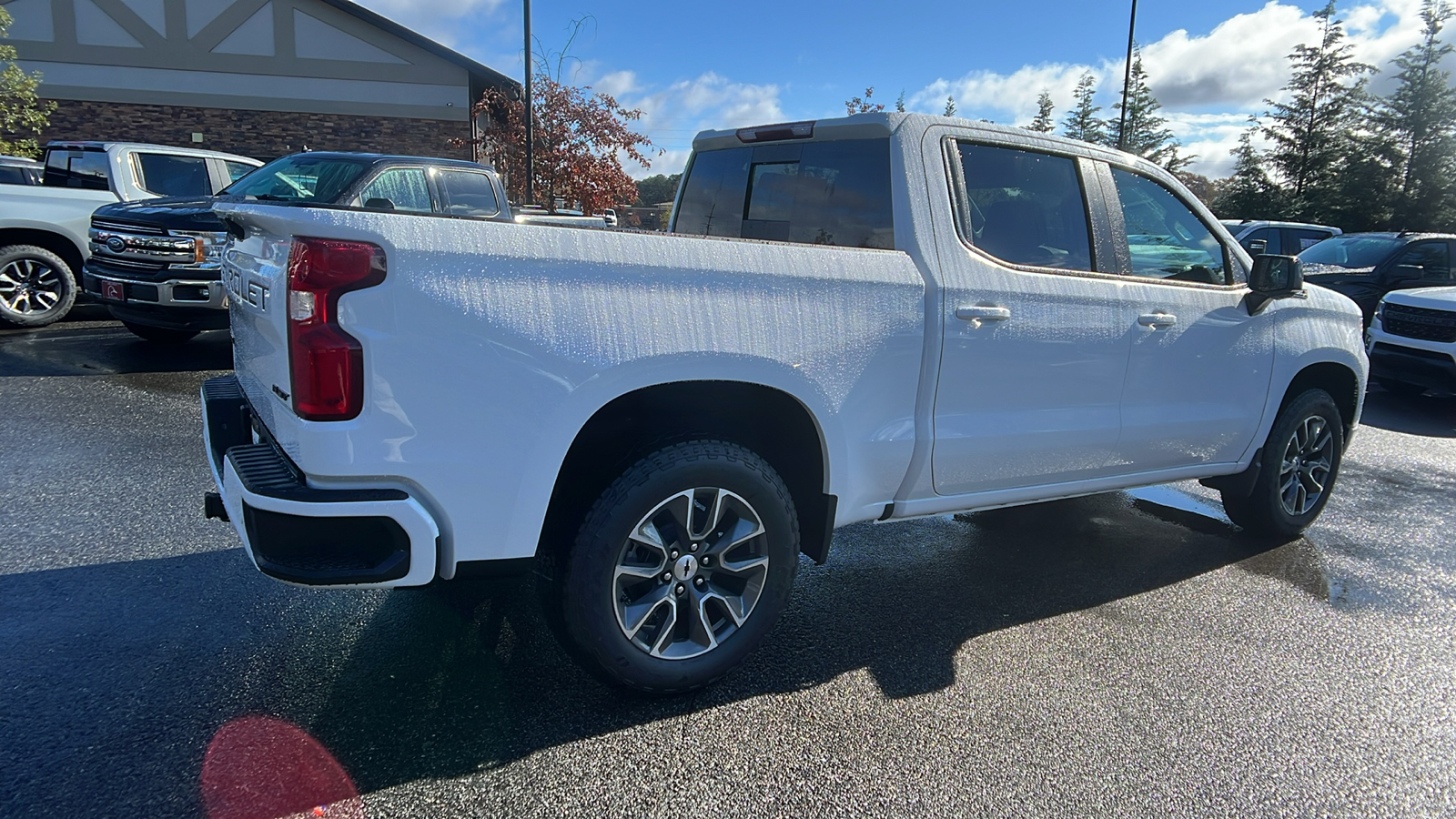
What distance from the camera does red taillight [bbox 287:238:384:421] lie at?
220 cm

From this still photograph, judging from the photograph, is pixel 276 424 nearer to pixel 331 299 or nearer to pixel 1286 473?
pixel 331 299

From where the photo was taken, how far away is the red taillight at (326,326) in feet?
7.20

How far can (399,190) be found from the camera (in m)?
7.44

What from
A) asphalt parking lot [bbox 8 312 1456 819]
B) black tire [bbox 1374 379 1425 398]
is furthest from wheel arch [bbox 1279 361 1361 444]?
black tire [bbox 1374 379 1425 398]

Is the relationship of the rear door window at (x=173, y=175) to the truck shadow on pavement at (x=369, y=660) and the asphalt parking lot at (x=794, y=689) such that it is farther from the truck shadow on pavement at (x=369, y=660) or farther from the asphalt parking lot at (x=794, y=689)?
the truck shadow on pavement at (x=369, y=660)

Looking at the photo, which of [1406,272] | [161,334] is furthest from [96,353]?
[1406,272]

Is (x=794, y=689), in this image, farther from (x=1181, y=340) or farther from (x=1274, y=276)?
(x=1274, y=276)

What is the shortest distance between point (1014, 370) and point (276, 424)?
8.38ft

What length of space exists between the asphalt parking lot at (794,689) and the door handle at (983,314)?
1.27m

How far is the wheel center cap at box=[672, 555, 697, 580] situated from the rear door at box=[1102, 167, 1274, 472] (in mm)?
2107

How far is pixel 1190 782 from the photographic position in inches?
104

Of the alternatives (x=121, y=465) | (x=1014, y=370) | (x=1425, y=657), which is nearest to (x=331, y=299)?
(x=1014, y=370)

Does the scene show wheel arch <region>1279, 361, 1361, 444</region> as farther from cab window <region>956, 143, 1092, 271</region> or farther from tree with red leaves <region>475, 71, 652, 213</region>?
tree with red leaves <region>475, 71, 652, 213</region>

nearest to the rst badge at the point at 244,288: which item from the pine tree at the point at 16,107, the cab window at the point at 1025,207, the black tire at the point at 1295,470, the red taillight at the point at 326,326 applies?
the red taillight at the point at 326,326
